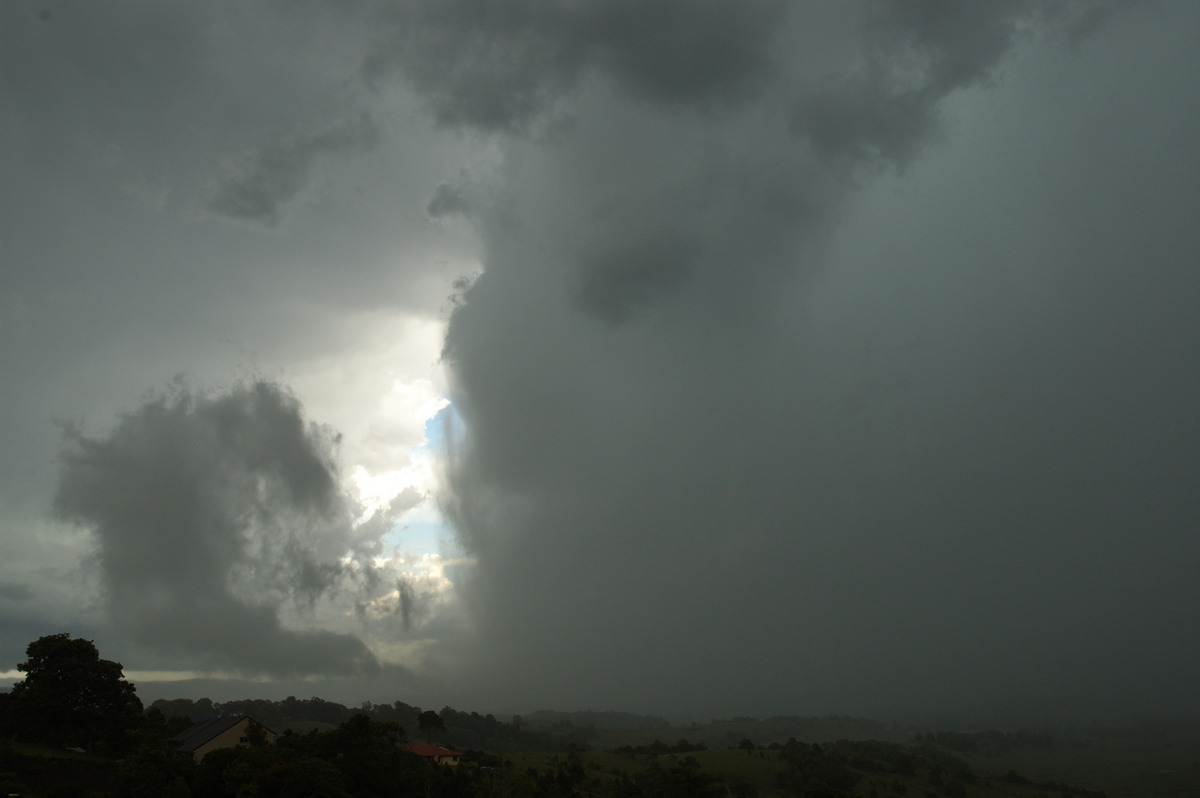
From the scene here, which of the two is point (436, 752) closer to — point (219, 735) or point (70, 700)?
point (219, 735)

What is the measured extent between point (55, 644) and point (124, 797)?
176 feet

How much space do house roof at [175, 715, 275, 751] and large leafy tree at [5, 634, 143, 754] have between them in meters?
9.71

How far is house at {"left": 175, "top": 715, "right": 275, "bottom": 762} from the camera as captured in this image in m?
119

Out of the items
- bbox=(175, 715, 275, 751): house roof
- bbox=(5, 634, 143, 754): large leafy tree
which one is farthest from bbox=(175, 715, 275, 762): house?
bbox=(5, 634, 143, 754): large leafy tree

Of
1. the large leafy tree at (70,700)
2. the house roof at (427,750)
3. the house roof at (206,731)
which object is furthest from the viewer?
the house roof at (427,750)

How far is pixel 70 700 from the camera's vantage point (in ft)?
382

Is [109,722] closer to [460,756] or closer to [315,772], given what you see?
[315,772]

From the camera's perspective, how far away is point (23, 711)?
113750 mm

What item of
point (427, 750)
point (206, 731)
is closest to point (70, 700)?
point (206, 731)

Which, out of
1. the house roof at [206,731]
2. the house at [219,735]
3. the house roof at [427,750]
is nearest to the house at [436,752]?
the house roof at [427,750]

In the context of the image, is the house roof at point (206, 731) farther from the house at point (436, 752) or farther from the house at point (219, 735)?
the house at point (436, 752)

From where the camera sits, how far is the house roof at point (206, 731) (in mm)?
120256

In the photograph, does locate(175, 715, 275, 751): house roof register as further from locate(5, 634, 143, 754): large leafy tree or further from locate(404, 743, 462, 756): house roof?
locate(404, 743, 462, 756): house roof

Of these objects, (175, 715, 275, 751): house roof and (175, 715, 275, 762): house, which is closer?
(175, 715, 275, 762): house
